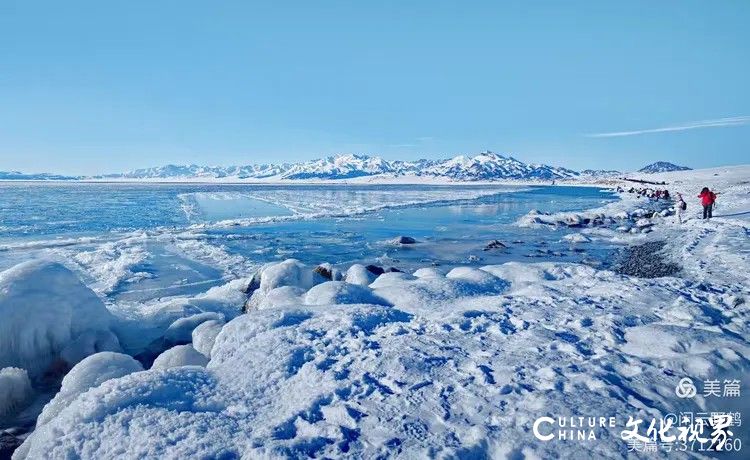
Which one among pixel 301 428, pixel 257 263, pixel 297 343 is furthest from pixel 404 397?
pixel 257 263

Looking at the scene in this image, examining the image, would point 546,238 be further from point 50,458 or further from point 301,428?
point 50,458

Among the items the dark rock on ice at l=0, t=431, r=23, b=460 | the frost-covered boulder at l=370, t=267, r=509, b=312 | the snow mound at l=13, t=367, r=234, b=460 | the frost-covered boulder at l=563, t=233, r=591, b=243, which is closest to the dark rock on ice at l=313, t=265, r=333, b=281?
the frost-covered boulder at l=370, t=267, r=509, b=312

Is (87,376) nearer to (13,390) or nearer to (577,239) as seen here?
(13,390)

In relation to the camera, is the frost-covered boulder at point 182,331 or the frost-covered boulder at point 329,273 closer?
the frost-covered boulder at point 182,331

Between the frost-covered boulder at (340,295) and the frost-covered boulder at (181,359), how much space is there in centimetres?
189

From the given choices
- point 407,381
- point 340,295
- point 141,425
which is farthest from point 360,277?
point 141,425

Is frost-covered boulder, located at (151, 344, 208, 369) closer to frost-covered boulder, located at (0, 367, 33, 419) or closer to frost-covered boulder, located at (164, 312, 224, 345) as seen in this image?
frost-covered boulder, located at (164, 312, 224, 345)

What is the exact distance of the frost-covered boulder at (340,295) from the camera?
7184mm

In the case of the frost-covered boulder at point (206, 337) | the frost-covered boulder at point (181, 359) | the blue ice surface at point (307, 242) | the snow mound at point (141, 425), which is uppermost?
the snow mound at point (141, 425)

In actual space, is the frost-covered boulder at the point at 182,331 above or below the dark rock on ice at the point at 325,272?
below

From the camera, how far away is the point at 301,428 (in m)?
3.87

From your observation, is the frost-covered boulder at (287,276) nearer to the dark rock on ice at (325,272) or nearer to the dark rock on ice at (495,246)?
the dark rock on ice at (325,272)

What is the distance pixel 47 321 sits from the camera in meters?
7.01

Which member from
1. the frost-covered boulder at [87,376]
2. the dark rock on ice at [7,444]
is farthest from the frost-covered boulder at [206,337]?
the dark rock on ice at [7,444]
